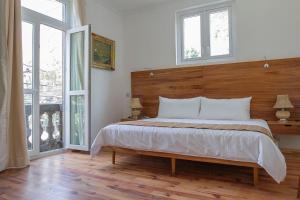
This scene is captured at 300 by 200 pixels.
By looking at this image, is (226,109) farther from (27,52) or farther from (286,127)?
(27,52)

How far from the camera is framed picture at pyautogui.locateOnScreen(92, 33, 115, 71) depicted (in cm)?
404

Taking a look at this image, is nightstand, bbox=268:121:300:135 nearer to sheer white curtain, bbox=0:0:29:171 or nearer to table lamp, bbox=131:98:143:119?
table lamp, bbox=131:98:143:119

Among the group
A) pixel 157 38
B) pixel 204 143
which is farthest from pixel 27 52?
pixel 204 143

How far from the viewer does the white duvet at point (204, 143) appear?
2.04 m

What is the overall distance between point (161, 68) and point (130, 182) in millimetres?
2592

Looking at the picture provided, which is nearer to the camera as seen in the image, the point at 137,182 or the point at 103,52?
the point at 137,182

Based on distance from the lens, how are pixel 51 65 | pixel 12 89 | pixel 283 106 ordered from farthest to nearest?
pixel 51 65, pixel 283 106, pixel 12 89

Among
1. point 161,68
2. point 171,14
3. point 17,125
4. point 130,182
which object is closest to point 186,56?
point 161,68

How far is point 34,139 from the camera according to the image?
3.25 metres

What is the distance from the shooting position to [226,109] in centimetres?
346

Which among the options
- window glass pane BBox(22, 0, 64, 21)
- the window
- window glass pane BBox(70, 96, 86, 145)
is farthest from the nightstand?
window glass pane BBox(22, 0, 64, 21)

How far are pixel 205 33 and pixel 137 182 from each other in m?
2.93

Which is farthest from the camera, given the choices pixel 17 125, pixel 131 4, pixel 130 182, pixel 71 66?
pixel 131 4

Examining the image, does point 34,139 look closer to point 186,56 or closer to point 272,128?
point 186,56
